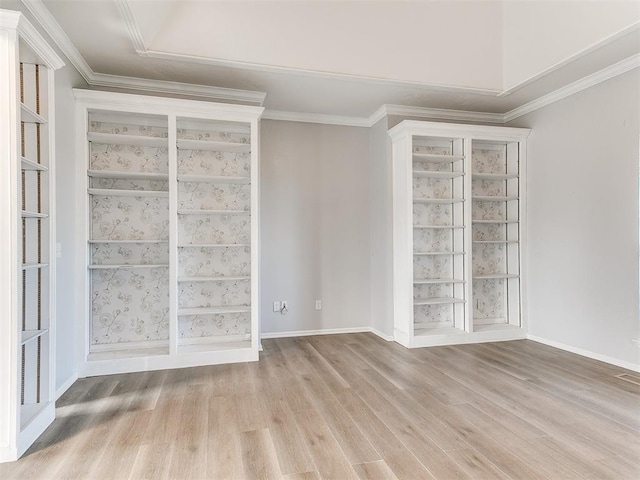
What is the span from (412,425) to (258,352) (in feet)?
5.61

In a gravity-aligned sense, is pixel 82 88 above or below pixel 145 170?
above

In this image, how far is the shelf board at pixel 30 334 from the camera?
6.35 ft

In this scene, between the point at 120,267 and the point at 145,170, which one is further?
the point at 145,170

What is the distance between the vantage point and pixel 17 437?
6.11 ft

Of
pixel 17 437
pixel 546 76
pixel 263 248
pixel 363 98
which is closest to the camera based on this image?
pixel 17 437

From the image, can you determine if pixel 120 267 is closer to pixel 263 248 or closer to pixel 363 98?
pixel 263 248

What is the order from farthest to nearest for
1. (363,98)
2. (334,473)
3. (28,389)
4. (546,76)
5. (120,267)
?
(363,98)
(546,76)
(120,267)
(28,389)
(334,473)

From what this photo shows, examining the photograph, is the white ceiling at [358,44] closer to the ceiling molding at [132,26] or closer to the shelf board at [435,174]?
the ceiling molding at [132,26]

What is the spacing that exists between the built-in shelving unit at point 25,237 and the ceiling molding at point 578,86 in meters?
4.17

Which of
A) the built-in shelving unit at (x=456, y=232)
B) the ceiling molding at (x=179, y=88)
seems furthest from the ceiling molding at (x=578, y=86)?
the ceiling molding at (x=179, y=88)

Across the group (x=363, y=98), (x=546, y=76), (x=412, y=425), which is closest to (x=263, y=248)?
(x=363, y=98)

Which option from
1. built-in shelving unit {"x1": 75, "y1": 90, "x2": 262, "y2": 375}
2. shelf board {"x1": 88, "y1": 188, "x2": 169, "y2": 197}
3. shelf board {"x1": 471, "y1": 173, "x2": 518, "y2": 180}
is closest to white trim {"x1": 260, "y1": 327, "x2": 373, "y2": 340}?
built-in shelving unit {"x1": 75, "y1": 90, "x2": 262, "y2": 375}

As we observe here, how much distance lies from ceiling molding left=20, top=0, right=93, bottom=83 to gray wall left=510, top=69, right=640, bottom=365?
4.38m

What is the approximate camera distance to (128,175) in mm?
3168
